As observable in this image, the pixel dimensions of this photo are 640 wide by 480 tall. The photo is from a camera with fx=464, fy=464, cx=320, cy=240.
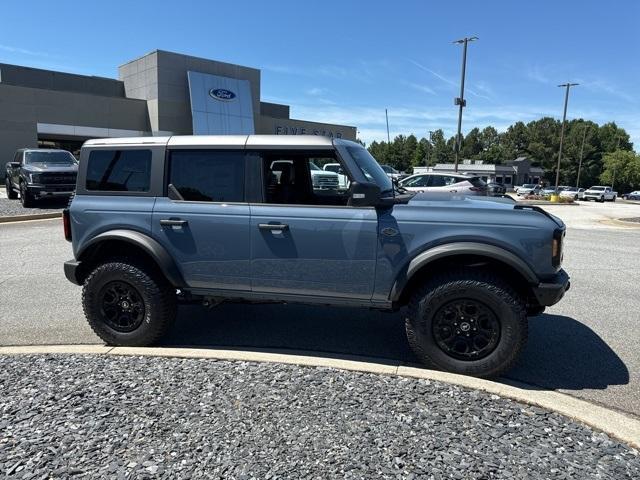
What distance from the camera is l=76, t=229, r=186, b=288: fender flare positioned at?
403 cm

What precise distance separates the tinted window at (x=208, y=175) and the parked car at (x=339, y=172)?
751 mm

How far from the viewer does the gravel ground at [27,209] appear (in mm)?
14281

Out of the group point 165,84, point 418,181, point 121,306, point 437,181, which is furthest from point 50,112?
point 121,306

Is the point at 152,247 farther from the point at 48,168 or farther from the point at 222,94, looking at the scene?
the point at 222,94

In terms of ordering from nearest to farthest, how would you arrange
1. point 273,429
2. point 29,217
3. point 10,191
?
point 273,429 < point 29,217 < point 10,191

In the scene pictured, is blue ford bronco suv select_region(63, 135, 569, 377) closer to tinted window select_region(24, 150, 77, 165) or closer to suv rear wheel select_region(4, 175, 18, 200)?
tinted window select_region(24, 150, 77, 165)

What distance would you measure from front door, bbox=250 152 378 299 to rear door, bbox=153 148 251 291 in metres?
0.16

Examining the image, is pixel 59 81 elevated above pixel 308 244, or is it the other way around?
pixel 59 81

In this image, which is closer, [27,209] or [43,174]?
[43,174]

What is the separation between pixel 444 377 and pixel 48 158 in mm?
16769

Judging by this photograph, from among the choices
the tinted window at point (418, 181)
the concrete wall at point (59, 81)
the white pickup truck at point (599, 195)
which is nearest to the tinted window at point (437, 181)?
the tinted window at point (418, 181)

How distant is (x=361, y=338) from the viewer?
4578 millimetres

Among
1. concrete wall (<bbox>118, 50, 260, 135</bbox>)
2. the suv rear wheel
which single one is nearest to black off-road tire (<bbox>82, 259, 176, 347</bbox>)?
the suv rear wheel

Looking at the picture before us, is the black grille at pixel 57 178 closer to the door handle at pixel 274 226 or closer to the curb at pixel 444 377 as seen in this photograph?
the curb at pixel 444 377
